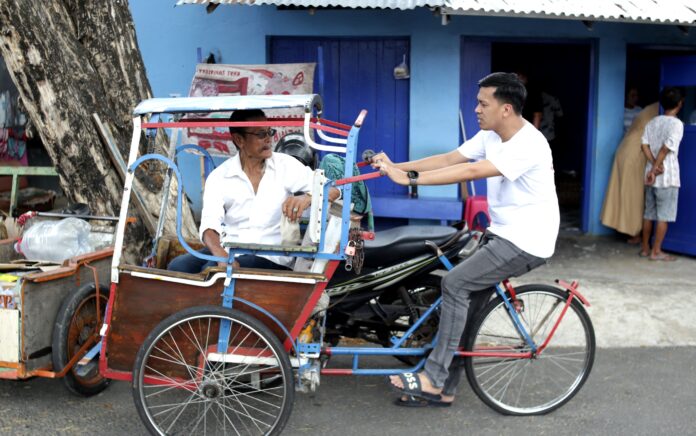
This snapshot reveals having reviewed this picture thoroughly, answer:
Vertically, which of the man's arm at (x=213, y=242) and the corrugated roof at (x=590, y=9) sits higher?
the corrugated roof at (x=590, y=9)

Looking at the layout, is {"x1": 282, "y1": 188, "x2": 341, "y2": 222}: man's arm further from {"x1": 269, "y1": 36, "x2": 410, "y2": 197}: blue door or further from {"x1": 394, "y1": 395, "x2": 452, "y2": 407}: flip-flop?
{"x1": 269, "y1": 36, "x2": 410, "y2": 197}: blue door

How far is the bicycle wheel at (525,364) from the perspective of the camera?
404 cm

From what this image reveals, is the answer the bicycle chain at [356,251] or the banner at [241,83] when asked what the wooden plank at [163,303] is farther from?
the banner at [241,83]

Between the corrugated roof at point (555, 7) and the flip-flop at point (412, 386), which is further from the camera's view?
the corrugated roof at point (555, 7)

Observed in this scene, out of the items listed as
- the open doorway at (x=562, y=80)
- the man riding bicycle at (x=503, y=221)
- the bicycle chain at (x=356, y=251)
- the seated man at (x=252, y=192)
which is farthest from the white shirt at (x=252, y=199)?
the open doorway at (x=562, y=80)

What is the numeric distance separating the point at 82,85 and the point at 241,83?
2002mm

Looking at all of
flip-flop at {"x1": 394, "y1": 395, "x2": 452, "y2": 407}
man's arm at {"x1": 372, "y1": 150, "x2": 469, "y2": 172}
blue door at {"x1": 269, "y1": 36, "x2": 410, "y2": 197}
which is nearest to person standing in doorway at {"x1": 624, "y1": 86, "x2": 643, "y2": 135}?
blue door at {"x1": 269, "y1": 36, "x2": 410, "y2": 197}

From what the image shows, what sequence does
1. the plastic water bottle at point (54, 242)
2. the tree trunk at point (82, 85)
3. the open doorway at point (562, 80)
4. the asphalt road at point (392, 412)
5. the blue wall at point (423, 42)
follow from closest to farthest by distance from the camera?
the asphalt road at point (392, 412), the plastic water bottle at point (54, 242), the tree trunk at point (82, 85), the blue wall at point (423, 42), the open doorway at point (562, 80)

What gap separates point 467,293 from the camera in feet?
12.8

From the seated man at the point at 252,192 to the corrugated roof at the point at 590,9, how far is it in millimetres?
3169

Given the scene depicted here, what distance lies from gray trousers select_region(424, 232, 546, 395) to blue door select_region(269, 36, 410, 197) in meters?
4.48

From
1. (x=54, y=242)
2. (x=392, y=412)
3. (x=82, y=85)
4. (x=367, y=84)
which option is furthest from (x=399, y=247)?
(x=367, y=84)

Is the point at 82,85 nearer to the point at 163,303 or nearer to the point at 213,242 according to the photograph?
the point at 213,242

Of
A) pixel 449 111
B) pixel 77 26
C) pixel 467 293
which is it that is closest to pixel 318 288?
pixel 467 293
